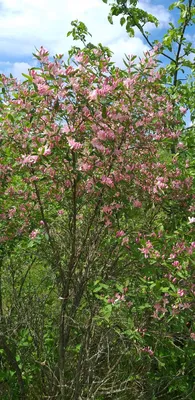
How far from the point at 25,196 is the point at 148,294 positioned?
3.85 feet

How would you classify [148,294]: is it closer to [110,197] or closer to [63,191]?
[110,197]

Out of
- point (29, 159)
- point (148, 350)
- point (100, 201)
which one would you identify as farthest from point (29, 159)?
point (148, 350)

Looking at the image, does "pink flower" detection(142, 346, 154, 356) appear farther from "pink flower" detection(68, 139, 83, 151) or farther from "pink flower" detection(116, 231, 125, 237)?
"pink flower" detection(68, 139, 83, 151)

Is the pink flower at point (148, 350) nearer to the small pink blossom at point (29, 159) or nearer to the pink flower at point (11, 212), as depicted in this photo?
the pink flower at point (11, 212)

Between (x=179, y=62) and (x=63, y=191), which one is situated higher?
(x=179, y=62)

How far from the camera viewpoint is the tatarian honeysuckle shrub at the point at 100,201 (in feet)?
10.4

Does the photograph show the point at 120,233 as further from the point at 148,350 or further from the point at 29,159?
the point at 148,350

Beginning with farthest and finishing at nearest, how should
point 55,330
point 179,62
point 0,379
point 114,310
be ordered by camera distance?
point 179,62 → point 55,330 → point 0,379 → point 114,310

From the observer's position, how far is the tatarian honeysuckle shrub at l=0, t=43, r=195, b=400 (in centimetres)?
316

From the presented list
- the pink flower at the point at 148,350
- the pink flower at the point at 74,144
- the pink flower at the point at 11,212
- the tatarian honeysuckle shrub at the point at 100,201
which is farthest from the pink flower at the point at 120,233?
the pink flower at the point at 148,350

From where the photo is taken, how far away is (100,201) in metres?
3.52

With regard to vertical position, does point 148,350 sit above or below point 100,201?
below

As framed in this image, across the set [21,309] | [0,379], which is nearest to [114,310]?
[21,309]

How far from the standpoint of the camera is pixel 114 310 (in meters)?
3.46
